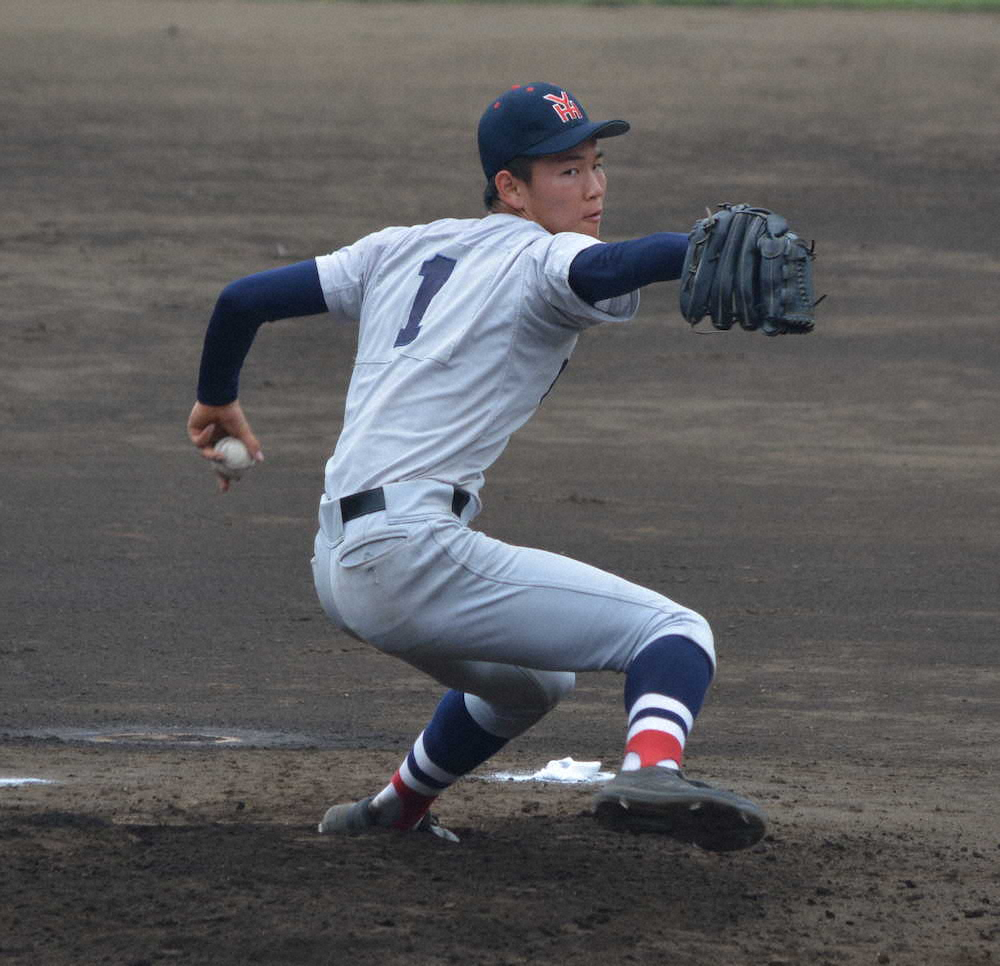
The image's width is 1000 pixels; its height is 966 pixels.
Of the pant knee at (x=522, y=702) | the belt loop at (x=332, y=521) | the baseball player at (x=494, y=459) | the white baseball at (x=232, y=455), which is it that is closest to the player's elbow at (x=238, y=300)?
the baseball player at (x=494, y=459)

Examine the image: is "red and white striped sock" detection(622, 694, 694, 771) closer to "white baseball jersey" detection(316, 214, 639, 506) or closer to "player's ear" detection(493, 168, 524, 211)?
"white baseball jersey" detection(316, 214, 639, 506)

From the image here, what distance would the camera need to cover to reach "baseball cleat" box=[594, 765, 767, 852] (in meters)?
3.28

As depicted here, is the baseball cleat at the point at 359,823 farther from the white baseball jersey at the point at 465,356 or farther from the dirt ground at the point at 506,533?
the white baseball jersey at the point at 465,356

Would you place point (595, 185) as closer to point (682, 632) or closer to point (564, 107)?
point (564, 107)

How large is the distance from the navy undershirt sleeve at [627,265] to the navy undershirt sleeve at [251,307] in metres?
0.69

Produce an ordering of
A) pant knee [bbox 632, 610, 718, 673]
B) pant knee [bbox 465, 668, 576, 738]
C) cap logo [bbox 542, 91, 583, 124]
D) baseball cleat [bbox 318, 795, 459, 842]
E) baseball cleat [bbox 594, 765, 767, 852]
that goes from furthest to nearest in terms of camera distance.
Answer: baseball cleat [bbox 318, 795, 459, 842]
pant knee [bbox 465, 668, 576, 738]
cap logo [bbox 542, 91, 583, 124]
pant knee [bbox 632, 610, 718, 673]
baseball cleat [bbox 594, 765, 767, 852]

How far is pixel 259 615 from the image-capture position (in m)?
6.69

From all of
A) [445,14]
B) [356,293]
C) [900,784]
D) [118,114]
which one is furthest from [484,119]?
[445,14]

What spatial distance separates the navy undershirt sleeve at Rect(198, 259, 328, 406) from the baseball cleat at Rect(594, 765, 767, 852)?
47.8 inches

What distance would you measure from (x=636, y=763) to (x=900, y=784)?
1871mm

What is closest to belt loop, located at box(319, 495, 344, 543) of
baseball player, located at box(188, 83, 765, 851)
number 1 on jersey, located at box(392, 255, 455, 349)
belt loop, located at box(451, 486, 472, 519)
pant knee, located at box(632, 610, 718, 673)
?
baseball player, located at box(188, 83, 765, 851)

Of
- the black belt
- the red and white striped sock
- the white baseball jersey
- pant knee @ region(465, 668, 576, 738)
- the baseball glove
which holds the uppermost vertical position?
the baseball glove

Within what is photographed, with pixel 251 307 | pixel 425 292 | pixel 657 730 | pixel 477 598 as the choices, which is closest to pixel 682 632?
pixel 657 730

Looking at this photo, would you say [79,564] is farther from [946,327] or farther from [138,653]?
[946,327]
